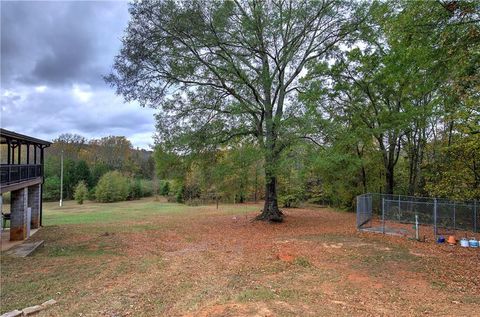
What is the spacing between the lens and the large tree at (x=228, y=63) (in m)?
14.7

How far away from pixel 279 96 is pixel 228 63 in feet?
12.9

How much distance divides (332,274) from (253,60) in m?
13.7

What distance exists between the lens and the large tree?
1473cm

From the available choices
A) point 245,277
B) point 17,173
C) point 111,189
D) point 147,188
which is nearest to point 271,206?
point 245,277

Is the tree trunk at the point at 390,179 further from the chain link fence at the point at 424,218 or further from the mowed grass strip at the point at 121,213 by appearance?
the mowed grass strip at the point at 121,213

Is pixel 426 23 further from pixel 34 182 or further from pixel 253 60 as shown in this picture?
pixel 34 182

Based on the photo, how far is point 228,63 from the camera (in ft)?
54.2

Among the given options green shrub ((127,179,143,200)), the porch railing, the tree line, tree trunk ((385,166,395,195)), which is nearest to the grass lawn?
the porch railing

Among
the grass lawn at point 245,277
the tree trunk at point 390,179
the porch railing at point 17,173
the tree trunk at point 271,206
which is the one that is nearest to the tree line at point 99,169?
the porch railing at point 17,173

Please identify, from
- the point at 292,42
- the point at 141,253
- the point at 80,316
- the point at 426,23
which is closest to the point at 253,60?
the point at 292,42

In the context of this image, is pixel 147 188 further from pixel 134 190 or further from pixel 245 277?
pixel 245 277

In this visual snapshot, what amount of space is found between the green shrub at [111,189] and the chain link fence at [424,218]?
41.7m

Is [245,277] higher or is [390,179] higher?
[390,179]

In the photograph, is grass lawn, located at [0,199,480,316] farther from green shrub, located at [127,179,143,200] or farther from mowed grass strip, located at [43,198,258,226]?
green shrub, located at [127,179,143,200]
